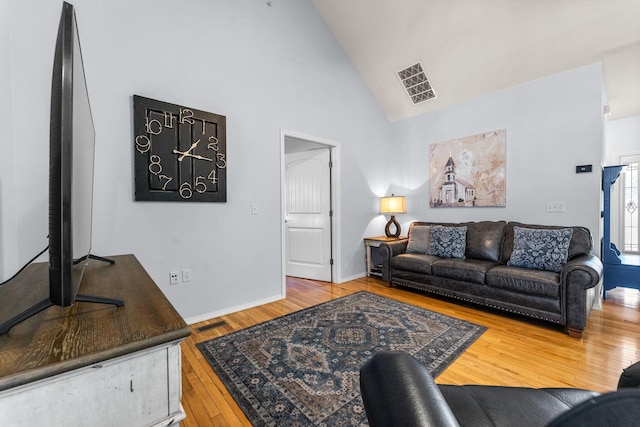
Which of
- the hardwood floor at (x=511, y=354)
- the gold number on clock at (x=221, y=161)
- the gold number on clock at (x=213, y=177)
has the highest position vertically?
the gold number on clock at (x=221, y=161)

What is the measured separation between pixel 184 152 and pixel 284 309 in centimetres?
182

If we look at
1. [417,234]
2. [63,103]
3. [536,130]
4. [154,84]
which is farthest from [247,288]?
[536,130]

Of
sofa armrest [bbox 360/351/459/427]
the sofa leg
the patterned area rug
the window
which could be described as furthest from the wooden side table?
the window

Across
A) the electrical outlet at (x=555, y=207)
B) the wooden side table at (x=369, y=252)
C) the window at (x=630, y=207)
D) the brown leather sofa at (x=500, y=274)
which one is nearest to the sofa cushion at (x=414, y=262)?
the brown leather sofa at (x=500, y=274)

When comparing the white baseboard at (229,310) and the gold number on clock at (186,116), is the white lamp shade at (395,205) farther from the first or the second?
the gold number on clock at (186,116)

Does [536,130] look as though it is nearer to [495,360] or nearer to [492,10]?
[492,10]

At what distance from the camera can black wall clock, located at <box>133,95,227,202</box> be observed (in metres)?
2.27

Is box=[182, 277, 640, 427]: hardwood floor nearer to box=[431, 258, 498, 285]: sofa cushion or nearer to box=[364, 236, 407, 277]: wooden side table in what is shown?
box=[431, 258, 498, 285]: sofa cushion

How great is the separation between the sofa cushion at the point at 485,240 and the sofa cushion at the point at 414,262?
1.45ft

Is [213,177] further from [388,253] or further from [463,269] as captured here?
[463,269]

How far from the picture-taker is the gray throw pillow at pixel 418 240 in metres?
3.69

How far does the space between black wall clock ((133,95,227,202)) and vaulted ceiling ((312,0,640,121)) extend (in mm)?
2319

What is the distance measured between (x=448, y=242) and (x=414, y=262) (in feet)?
1.64

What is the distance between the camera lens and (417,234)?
381cm
